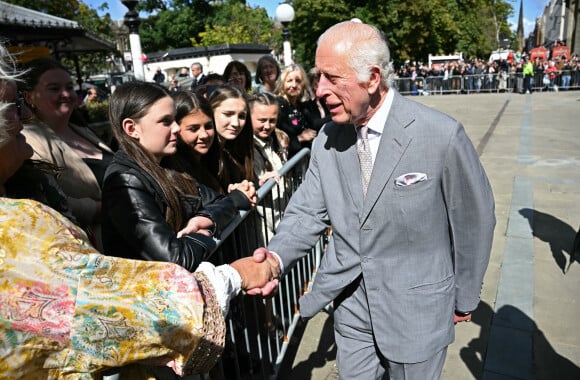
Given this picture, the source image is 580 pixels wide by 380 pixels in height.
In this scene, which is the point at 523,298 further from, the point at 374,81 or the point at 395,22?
the point at 395,22

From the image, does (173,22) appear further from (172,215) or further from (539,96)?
(172,215)

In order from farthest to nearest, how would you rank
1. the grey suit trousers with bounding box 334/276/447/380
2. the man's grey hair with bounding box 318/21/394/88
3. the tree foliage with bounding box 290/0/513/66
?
1. the tree foliage with bounding box 290/0/513/66
2. the grey suit trousers with bounding box 334/276/447/380
3. the man's grey hair with bounding box 318/21/394/88

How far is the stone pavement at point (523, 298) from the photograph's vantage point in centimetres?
307

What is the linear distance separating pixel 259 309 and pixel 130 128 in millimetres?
1507

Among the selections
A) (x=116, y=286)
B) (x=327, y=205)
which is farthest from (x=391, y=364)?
(x=116, y=286)

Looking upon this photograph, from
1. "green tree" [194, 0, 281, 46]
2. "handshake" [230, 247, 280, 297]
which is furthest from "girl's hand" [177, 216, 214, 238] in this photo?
"green tree" [194, 0, 281, 46]

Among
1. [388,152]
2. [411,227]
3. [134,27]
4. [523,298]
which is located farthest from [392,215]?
[134,27]

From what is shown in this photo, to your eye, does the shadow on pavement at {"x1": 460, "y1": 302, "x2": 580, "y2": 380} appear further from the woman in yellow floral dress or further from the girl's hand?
the woman in yellow floral dress

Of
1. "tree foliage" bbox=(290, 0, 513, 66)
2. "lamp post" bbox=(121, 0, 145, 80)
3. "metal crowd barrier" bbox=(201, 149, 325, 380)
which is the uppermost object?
"tree foliage" bbox=(290, 0, 513, 66)

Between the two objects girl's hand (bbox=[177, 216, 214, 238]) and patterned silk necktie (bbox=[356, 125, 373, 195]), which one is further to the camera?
girl's hand (bbox=[177, 216, 214, 238])

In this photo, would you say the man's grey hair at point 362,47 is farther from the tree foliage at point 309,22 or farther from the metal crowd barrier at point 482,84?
the metal crowd barrier at point 482,84

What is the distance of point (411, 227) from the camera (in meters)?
1.90

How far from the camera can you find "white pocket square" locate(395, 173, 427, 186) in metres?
1.85

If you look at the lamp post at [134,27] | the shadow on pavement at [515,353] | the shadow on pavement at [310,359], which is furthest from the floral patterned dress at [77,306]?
the lamp post at [134,27]
